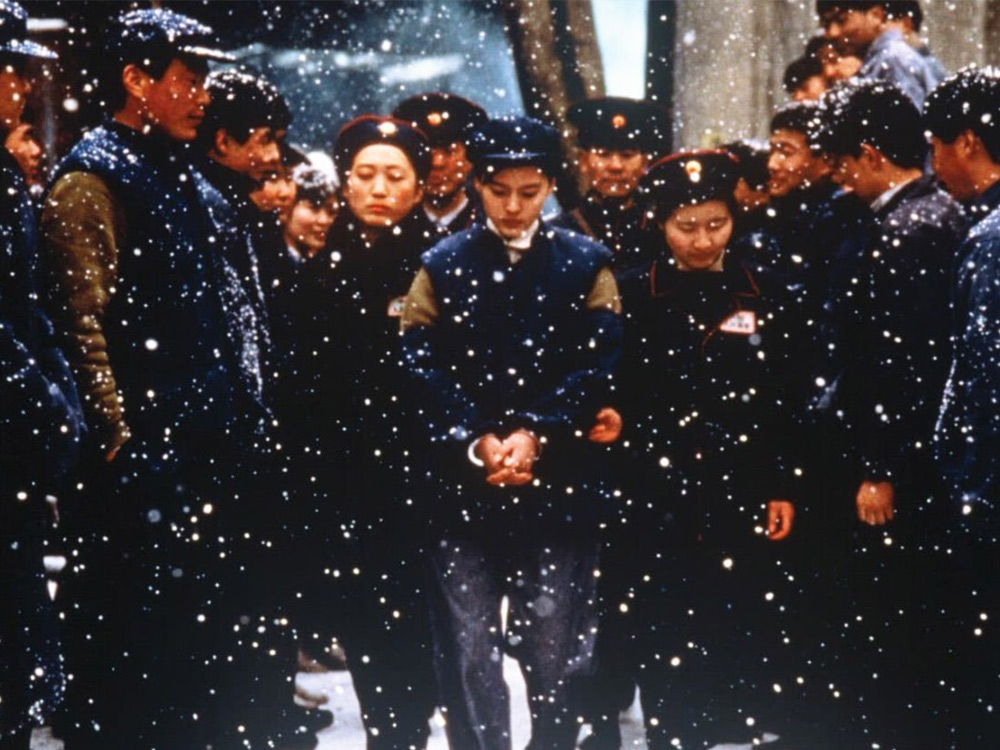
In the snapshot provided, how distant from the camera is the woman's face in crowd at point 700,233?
4.79 metres

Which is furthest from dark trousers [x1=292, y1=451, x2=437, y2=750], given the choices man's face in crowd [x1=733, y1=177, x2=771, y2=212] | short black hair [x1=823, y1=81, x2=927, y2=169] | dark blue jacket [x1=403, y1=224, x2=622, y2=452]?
man's face in crowd [x1=733, y1=177, x2=771, y2=212]

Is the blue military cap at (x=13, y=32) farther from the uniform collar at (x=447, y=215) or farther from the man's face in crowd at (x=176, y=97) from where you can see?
the uniform collar at (x=447, y=215)

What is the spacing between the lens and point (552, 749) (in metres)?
4.40

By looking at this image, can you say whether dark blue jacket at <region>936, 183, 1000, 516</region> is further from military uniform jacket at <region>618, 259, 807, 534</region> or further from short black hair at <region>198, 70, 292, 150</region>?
short black hair at <region>198, 70, 292, 150</region>

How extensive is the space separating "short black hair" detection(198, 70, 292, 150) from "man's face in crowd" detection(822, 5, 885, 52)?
364cm

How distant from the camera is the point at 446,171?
5.53 metres

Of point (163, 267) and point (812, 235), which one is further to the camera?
point (812, 235)

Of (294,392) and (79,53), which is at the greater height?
(79,53)

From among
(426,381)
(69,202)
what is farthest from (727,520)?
(69,202)

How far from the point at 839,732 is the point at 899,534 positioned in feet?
3.36

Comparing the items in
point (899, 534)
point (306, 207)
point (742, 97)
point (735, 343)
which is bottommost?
point (899, 534)

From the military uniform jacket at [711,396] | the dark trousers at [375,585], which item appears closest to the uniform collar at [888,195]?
the military uniform jacket at [711,396]

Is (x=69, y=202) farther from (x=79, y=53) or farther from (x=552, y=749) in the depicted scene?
(x=79, y=53)

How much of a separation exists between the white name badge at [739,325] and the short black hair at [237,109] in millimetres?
2281
